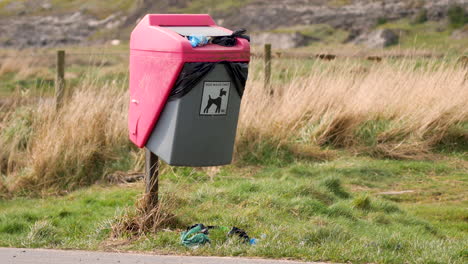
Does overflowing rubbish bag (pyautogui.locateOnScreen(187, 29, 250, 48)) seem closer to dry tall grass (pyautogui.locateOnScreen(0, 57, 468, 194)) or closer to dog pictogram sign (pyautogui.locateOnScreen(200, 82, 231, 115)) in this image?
dog pictogram sign (pyautogui.locateOnScreen(200, 82, 231, 115))

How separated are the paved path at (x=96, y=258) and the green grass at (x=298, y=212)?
171mm

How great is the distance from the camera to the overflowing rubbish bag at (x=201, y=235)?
19.9ft

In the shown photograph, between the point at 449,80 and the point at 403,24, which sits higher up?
the point at 449,80

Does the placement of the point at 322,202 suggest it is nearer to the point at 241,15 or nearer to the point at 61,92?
the point at 61,92

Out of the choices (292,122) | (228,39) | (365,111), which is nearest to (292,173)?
(292,122)

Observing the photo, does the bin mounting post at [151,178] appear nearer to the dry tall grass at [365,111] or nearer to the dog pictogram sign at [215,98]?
the dog pictogram sign at [215,98]

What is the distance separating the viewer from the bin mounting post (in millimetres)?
6477

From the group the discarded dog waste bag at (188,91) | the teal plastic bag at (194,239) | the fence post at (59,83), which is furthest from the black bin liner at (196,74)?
the fence post at (59,83)

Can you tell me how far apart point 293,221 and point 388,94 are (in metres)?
5.30

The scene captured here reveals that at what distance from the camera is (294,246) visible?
595cm

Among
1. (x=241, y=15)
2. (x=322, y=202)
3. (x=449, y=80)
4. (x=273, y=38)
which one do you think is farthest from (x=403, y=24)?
(x=322, y=202)

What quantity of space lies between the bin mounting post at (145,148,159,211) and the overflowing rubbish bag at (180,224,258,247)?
41cm

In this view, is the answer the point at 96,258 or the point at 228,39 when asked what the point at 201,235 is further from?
the point at 228,39

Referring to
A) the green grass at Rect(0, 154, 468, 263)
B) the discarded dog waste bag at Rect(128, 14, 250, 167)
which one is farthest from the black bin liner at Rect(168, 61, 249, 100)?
the green grass at Rect(0, 154, 468, 263)
